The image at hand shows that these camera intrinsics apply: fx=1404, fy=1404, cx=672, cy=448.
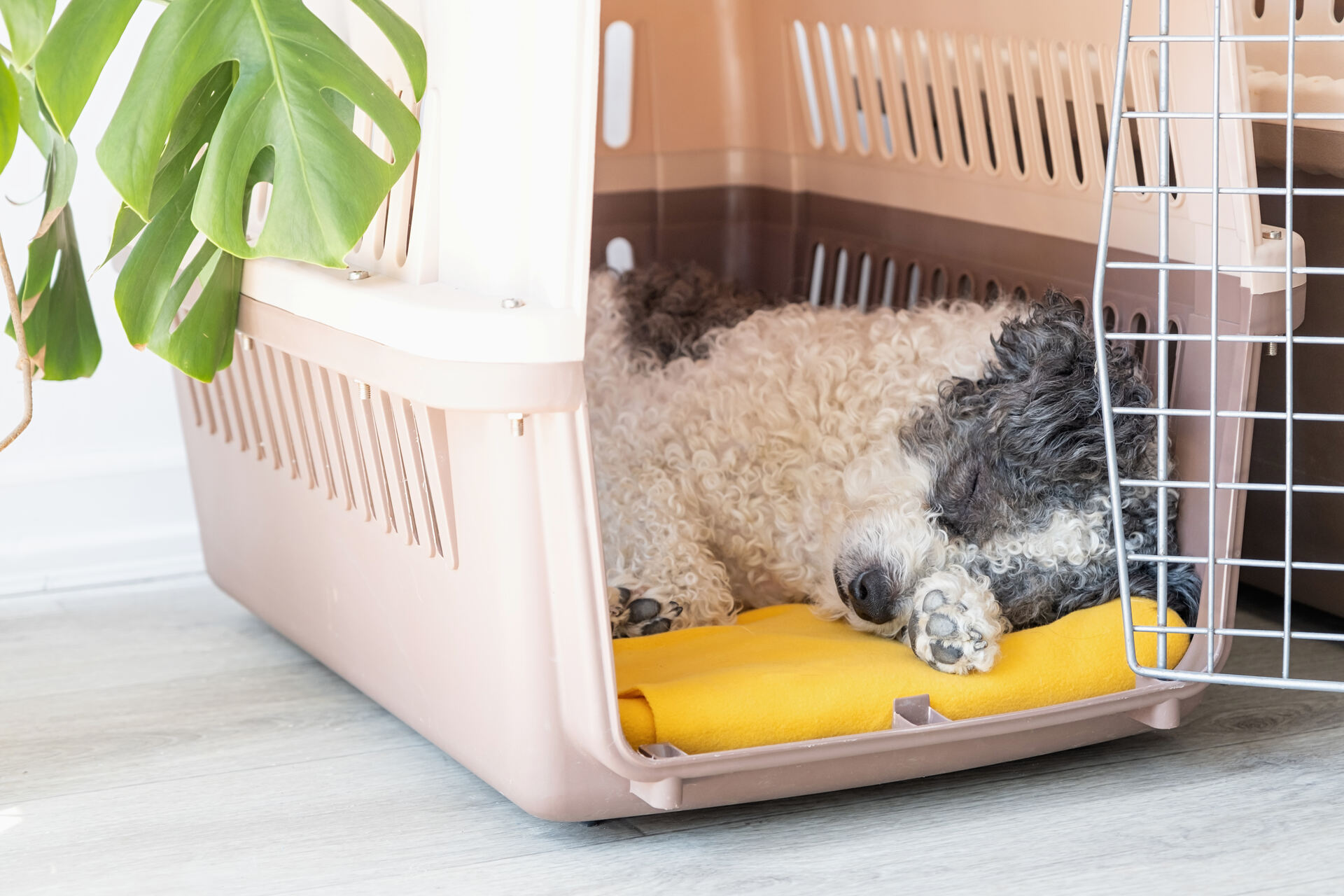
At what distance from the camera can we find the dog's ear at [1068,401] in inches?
60.3

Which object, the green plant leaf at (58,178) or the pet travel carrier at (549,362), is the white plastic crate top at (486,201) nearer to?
the pet travel carrier at (549,362)

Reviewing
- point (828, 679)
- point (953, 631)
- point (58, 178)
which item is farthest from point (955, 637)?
point (58, 178)

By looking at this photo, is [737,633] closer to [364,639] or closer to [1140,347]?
[364,639]

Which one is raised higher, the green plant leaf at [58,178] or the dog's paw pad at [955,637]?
the green plant leaf at [58,178]

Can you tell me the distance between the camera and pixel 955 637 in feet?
4.66

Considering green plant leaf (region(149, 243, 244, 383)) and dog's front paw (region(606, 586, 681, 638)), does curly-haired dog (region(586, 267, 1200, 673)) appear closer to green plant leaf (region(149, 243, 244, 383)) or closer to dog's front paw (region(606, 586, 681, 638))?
dog's front paw (region(606, 586, 681, 638))

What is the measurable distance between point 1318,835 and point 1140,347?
0.66 metres

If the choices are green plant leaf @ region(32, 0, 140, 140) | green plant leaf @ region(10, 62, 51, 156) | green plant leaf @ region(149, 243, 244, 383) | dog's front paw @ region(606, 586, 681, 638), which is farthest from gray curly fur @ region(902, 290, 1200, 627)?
green plant leaf @ region(10, 62, 51, 156)

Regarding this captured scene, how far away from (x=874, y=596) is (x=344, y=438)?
61 centimetres

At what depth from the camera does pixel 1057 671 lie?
4.74ft

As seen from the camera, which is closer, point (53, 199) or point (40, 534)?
point (53, 199)

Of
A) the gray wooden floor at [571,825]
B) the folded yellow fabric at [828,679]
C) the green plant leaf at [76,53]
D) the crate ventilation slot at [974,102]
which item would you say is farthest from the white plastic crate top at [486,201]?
the crate ventilation slot at [974,102]

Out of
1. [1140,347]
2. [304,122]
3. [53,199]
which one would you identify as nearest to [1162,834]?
[1140,347]

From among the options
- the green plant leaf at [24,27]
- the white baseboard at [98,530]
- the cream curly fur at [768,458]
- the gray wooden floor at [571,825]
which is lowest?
the gray wooden floor at [571,825]
